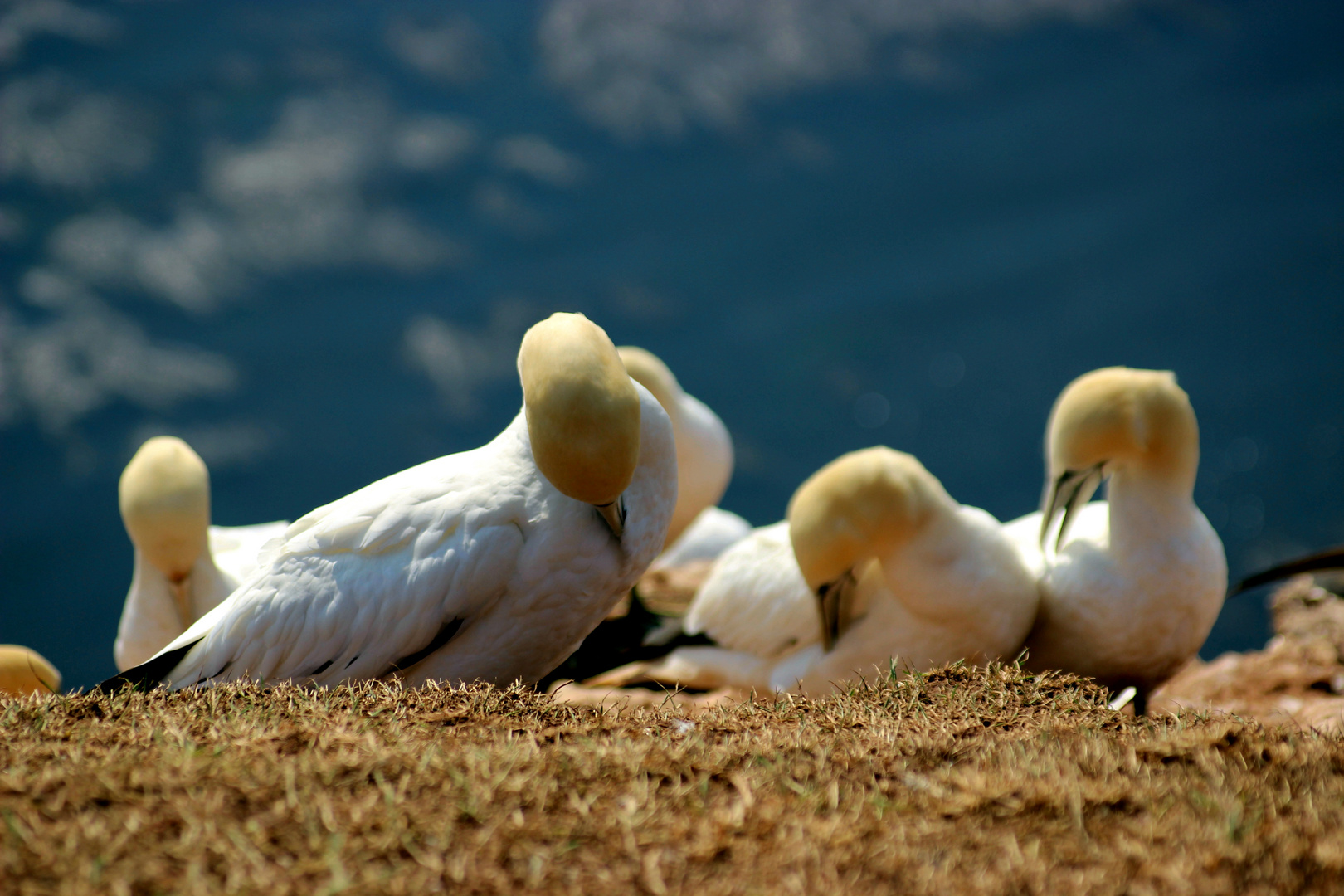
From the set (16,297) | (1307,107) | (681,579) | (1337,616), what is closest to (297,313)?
(16,297)

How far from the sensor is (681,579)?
25.5 feet

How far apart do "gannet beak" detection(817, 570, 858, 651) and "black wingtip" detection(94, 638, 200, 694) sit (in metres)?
2.41

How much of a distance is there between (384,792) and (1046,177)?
17205 millimetres

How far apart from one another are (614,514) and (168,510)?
2546 millimetres

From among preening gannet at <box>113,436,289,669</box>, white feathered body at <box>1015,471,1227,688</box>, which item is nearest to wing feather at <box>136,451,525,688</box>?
preening gannet at <box>113,436,289,669</box>

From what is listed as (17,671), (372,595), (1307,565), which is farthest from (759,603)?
(17,671)

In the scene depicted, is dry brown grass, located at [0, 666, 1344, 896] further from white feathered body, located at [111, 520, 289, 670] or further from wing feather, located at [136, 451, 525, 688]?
white feathered body, located at [111, 520, 289, 670]

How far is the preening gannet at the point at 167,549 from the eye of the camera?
4.32 meters

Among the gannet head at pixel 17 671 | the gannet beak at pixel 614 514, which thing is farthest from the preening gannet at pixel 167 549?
the gannet beak at pixel 614 514

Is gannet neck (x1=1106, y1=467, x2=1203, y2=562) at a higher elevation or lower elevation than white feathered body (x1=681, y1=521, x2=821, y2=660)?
higher

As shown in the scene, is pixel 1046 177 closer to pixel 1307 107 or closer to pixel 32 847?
pixel 1307 107

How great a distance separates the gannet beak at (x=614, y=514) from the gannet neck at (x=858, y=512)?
1054 millimetres

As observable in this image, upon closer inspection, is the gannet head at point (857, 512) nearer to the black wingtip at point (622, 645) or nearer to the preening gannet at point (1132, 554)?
the preening gannet at point (1132, 554)

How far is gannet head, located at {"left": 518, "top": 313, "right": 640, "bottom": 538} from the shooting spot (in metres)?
2.60
